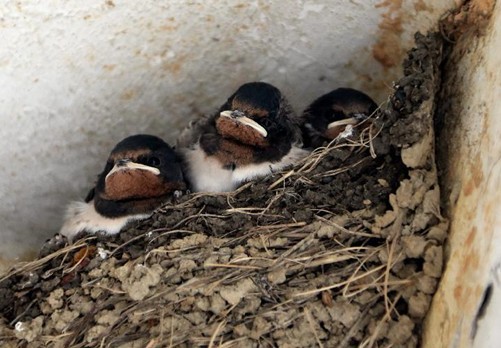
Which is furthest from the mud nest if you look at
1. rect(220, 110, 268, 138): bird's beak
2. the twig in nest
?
rect(220, 110, 268, 138): bird's beak

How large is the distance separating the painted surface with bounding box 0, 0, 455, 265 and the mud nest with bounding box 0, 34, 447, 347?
1.57ft

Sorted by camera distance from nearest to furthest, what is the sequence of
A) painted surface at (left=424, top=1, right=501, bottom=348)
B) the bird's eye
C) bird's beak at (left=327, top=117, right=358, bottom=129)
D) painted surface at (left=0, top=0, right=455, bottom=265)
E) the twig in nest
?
painted surface at (left=424, top=1, right=501, bottom=348)
the twig in nest
painted surface at (left=0, top=0, right=455, bottom=265)
the bird's eye
bird's beak at (left=327, top=117, right=358, bottom=129)

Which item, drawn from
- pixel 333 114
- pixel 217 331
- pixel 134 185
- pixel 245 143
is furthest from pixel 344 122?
pixel 217 331

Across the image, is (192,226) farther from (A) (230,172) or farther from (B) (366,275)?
(B) (366,275)

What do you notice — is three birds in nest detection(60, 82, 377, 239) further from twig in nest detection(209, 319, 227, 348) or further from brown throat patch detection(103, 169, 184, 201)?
twig in nest detection(209, 319, 227, 348)

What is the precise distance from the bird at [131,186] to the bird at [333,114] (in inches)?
25.8

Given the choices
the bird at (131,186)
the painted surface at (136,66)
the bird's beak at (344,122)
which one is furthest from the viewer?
the bird's beak at (344,122)

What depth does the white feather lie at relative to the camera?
3785 mm

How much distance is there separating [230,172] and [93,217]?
2.05 ft

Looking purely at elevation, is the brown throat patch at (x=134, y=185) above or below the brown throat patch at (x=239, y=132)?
below

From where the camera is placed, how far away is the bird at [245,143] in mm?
3789

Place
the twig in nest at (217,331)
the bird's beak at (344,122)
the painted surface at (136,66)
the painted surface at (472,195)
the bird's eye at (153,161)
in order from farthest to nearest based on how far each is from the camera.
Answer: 1. the bird's beak at (344,122)
2. the bird's eye at (153,161)
3. the painted surface at (136,66)
4. the twig in nest at (217,331)
5. the painted surface at (472,195)

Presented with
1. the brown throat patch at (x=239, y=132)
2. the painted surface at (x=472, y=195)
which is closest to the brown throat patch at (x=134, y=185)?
the brown throat patch at (x=239, y=132)

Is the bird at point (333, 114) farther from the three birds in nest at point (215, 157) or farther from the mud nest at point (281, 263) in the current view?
the mud nest at point (281, 263)
